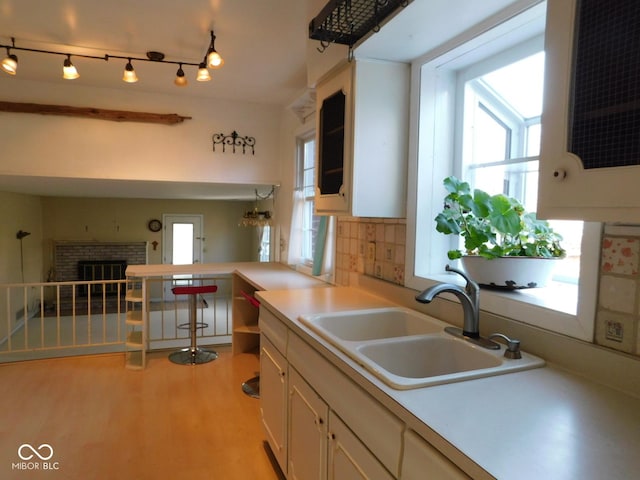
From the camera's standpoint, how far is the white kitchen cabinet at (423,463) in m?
0.83

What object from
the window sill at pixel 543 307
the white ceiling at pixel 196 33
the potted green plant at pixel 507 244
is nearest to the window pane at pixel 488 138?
the potted green plant at pixel 507 244

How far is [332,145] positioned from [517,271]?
1.14m

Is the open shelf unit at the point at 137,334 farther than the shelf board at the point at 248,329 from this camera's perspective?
No

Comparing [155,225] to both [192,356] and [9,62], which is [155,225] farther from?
[9,62]

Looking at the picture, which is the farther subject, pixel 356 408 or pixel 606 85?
pixel 356 408

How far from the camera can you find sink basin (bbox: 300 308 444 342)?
5.82 ft

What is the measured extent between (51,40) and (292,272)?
7.91 feet

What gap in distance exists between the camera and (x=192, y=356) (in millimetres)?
3848

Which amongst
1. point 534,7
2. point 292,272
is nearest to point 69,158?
point 292,272

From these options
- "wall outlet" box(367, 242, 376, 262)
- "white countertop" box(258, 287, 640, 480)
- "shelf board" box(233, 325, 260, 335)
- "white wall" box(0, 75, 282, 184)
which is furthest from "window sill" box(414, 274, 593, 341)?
"white wall" box(0, 75, 282, 184)

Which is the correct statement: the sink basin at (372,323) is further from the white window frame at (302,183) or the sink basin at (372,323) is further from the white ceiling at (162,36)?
the white window frame at (302,183)

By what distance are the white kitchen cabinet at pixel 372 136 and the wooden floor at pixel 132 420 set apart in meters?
1.51

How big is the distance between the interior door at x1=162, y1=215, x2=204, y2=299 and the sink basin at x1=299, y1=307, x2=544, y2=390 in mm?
7439

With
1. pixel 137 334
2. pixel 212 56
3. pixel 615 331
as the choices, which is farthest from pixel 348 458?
pixel 137 334
